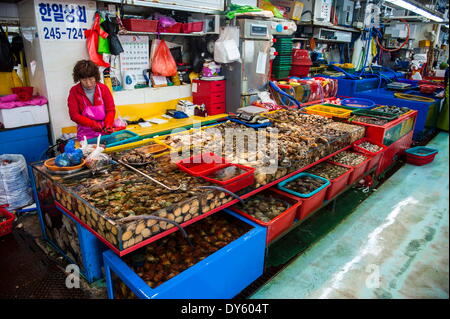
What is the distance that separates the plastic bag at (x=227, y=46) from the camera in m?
4.40

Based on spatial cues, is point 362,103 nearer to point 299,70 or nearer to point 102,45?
point 299,70

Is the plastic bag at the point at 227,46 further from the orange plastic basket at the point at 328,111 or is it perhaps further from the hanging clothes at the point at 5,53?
the hanging clothes at the point at 5,53

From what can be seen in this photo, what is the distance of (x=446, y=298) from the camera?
29.0 inches

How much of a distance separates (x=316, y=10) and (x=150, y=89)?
13.8 ft

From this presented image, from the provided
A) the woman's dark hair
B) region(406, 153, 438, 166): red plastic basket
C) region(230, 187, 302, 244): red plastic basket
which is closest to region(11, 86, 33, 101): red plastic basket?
the woman's dark hair

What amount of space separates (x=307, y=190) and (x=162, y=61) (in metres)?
2.84

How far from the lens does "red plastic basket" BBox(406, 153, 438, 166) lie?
Answer: 197 inches

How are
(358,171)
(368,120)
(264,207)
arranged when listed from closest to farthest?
(264,207) < (358,171) < (368,120)

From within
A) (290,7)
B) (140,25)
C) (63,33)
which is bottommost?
(63,33)

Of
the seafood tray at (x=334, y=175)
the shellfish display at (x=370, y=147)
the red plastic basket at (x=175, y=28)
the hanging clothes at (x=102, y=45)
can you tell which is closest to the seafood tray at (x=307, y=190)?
the seafood tray at (x=334, y=175)

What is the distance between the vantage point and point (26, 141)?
3.53m

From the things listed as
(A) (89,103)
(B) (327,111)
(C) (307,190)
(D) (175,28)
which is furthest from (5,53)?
(B) (327,111)

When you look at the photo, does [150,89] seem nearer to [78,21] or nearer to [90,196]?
[78,21]

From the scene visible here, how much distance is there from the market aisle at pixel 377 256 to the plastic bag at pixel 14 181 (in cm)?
278
